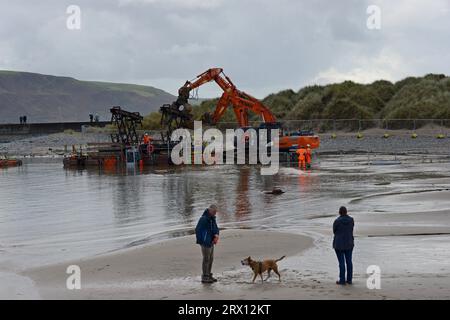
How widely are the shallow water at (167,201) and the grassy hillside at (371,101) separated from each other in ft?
104

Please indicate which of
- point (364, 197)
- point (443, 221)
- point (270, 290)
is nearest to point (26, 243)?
point (270, 290)

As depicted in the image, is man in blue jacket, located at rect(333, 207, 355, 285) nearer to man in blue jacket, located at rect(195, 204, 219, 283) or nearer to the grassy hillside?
man in blue jacket, located at rect(195, 204, 219, 283)

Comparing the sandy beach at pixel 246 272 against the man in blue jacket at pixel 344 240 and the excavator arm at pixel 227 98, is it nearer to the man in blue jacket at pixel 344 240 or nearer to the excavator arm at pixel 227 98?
the man in blue jacket at pixel 344 240

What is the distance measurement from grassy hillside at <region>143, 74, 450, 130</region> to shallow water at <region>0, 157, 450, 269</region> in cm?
3178

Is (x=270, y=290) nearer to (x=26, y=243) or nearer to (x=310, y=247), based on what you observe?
(x=310, y=247)

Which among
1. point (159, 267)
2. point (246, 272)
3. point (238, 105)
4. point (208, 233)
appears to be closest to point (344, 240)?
point (246, 272)

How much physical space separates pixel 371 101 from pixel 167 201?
191 ft

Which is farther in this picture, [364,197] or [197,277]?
[364,197]

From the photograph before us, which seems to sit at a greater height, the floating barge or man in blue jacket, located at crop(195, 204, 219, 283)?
man in blue jacket, located at crop(195, 204, 219, 283)

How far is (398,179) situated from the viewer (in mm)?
34531

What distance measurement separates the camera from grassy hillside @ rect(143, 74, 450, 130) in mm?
75312

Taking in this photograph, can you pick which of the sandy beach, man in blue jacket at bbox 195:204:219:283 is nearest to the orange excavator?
the sandy beach
